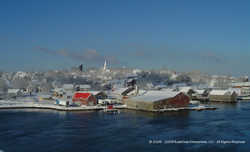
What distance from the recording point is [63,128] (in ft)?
51.9

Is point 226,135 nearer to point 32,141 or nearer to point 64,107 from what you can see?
point 32,141

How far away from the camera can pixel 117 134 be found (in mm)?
14086

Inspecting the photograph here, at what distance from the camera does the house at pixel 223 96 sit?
3369 cm

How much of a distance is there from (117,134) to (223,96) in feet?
79.5

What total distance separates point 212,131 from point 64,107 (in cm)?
1526

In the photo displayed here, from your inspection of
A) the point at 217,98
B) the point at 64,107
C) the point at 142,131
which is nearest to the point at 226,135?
the point at 142,131

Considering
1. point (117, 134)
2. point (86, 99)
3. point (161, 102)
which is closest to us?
point (117, 134)

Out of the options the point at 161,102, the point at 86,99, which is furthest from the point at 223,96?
the point at 86,99

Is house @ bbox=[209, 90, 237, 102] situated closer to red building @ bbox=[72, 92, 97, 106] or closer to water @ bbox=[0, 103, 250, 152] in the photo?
water @ bbox=[0, 103, 250, 152]

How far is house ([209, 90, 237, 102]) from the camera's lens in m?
33.7

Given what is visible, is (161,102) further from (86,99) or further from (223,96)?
(223,96)

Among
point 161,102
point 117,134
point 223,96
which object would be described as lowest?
point 117,134

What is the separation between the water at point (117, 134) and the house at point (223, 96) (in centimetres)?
1599

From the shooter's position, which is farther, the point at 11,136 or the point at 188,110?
the point at 188,110
